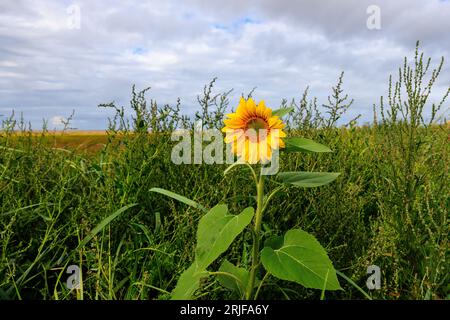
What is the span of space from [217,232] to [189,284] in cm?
22

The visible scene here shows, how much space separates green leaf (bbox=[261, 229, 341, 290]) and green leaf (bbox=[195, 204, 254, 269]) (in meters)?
0.15

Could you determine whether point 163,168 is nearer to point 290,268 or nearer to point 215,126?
point 215,126

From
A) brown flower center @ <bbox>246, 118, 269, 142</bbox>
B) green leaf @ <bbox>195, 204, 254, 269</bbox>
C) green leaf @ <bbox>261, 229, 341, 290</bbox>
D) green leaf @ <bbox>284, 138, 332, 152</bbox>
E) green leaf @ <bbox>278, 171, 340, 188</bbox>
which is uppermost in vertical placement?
brown flower center @ <bbox>246, 118, 269, 142</bbox>

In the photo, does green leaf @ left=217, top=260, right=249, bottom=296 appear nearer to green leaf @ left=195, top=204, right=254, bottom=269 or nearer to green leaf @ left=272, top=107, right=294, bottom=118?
green leaf @ left=195, top=204, right=254, bottom=269

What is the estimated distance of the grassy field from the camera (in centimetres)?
209

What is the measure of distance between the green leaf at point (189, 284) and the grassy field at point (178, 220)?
182mm

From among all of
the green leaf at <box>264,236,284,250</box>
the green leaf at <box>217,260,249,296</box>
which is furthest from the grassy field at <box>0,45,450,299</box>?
the green leaf at <box>264,236,284,250</box>

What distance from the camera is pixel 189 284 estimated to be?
162 cm

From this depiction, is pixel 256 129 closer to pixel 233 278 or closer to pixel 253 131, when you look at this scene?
pixel 253 131

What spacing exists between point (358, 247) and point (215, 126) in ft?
4.46

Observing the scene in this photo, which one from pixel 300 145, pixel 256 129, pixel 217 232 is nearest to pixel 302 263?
pixel 217 232
